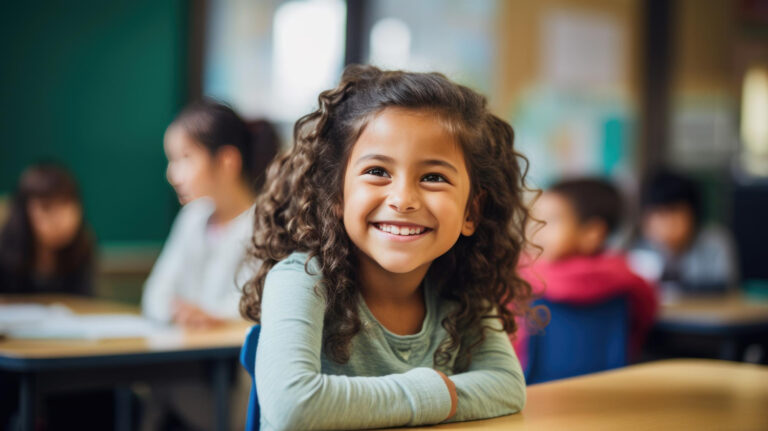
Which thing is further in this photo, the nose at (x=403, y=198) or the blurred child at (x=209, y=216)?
the blurred child at (x=209, y=216)

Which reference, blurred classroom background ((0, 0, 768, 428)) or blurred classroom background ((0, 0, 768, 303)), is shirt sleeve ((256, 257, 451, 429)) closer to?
blurred classroom background ((0, 0, 768, 428))

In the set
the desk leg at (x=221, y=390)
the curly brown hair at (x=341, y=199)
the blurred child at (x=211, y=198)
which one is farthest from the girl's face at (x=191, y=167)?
the curly brown hair at (x=341, y=199)

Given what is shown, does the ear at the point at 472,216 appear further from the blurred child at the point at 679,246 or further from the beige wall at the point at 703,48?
the beige wall at the point at 703,48

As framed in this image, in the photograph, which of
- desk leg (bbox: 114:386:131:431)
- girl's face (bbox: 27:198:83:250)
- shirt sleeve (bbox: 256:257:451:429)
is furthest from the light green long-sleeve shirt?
girl's face (bbox: 27:198:83:250)

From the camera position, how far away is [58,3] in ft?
14.5

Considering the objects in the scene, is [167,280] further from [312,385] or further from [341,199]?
[312,385]

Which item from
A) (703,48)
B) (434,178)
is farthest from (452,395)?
(703,48)

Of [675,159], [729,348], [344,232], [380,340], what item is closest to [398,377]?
[380,340]

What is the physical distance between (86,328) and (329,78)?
2685mm

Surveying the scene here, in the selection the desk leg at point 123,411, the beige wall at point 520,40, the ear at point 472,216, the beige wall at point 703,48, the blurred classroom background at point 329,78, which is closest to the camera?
the ear at point 472,216

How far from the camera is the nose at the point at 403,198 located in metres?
1.25

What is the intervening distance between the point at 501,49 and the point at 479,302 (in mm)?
4002

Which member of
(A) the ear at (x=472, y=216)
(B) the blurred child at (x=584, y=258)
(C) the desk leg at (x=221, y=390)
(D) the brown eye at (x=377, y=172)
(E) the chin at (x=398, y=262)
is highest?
(D) the brown eye at (x=377, y=172)

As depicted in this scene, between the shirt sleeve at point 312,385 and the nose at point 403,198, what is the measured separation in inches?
6.8
